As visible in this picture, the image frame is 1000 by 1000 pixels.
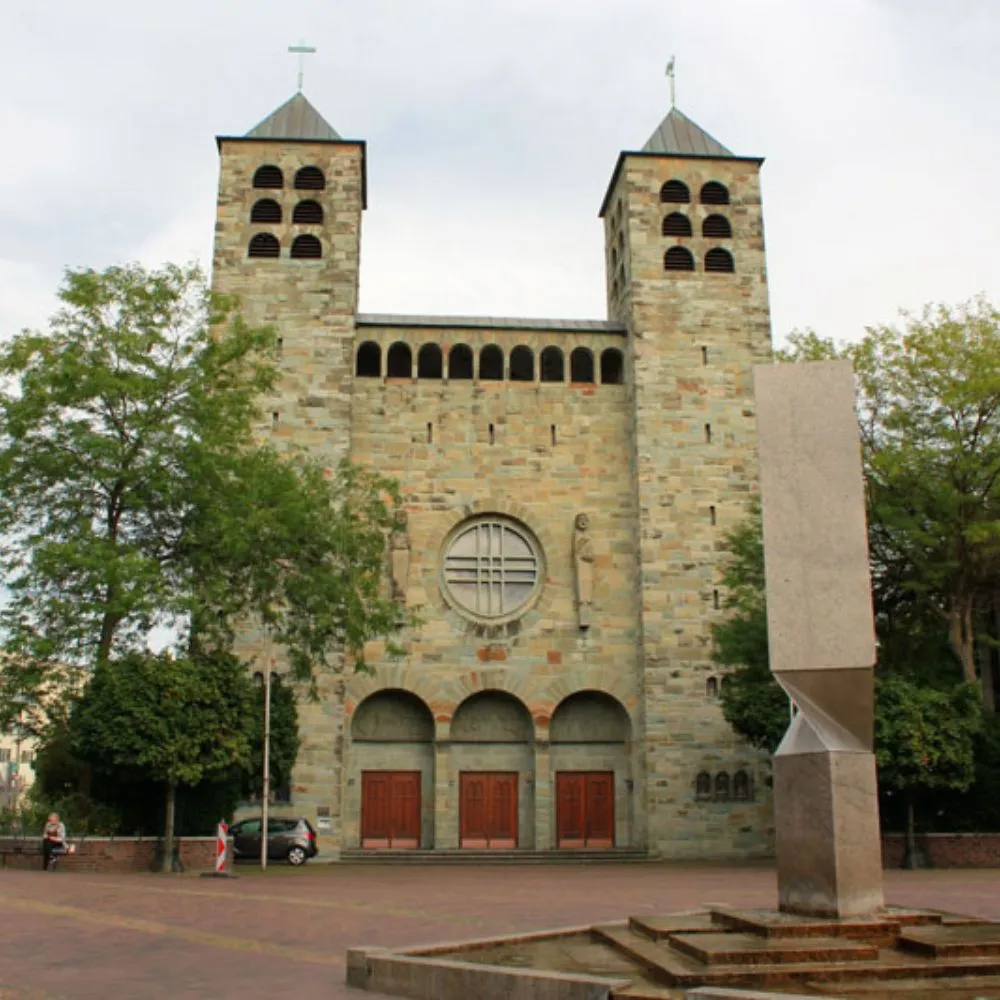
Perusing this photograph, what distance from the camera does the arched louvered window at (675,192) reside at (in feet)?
131

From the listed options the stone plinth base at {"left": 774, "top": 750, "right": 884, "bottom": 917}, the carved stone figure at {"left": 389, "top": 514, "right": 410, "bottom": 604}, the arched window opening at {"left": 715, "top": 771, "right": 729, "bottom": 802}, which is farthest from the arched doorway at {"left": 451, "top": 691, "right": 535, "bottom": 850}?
the stone plinth base at {"left": 774, "top": 750, "right": 884, "bottom": 917}

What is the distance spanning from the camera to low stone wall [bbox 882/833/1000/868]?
89.8ft

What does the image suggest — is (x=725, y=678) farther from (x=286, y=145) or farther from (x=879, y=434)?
(x=286, y=145)

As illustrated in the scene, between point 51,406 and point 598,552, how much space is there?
17.0 meters

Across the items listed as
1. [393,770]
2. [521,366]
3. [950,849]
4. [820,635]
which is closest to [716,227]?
[521,366]

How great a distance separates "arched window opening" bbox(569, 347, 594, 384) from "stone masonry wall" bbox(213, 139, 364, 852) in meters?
7.21

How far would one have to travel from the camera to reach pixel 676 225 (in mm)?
39406

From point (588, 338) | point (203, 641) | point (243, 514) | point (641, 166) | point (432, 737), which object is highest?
point (641, 166)

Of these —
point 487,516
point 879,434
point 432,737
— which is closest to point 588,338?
point 487,516

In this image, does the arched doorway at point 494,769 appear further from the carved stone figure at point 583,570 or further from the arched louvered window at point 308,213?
the arched louvered window at point 308,213

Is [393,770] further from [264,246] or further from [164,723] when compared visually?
[264,246]

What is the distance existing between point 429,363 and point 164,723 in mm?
17112

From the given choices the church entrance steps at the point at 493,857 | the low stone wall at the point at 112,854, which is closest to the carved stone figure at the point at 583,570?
the church entrance steps at the point at 493,857

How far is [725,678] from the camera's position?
3291 centimetres
